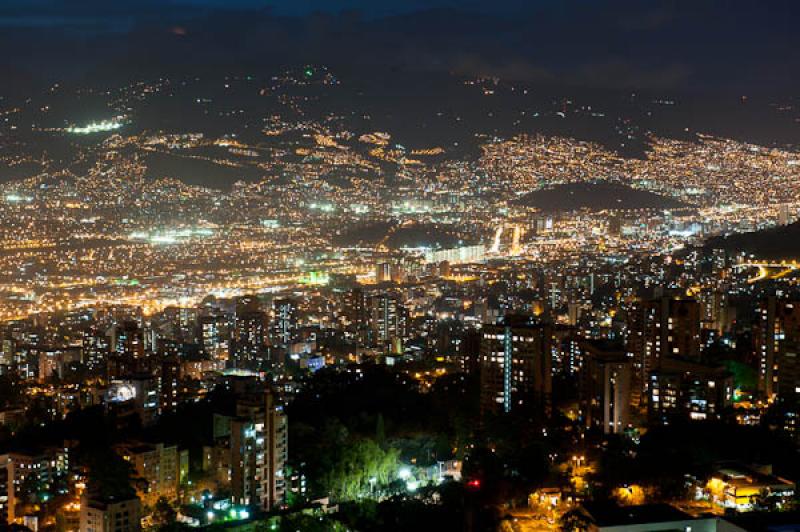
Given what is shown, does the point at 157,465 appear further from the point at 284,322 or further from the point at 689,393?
the point at 284,322

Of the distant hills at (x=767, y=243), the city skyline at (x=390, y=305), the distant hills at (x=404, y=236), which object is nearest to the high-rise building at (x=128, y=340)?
the city skyline at (x=390, y=305)

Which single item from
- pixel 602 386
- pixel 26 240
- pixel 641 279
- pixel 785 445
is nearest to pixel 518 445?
pixel 602 386

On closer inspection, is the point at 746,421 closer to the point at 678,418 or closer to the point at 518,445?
the point at 678,418

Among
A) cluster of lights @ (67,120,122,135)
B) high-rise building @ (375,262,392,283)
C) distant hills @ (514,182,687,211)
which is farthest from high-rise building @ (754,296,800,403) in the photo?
cluster of lights @ (67,120,122,135)

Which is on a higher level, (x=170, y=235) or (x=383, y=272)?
(x=170, y=235)

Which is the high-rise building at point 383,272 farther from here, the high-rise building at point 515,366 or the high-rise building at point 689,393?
the high-rise building at point 689,393

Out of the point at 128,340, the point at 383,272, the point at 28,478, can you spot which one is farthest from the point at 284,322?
the point at 28,478
